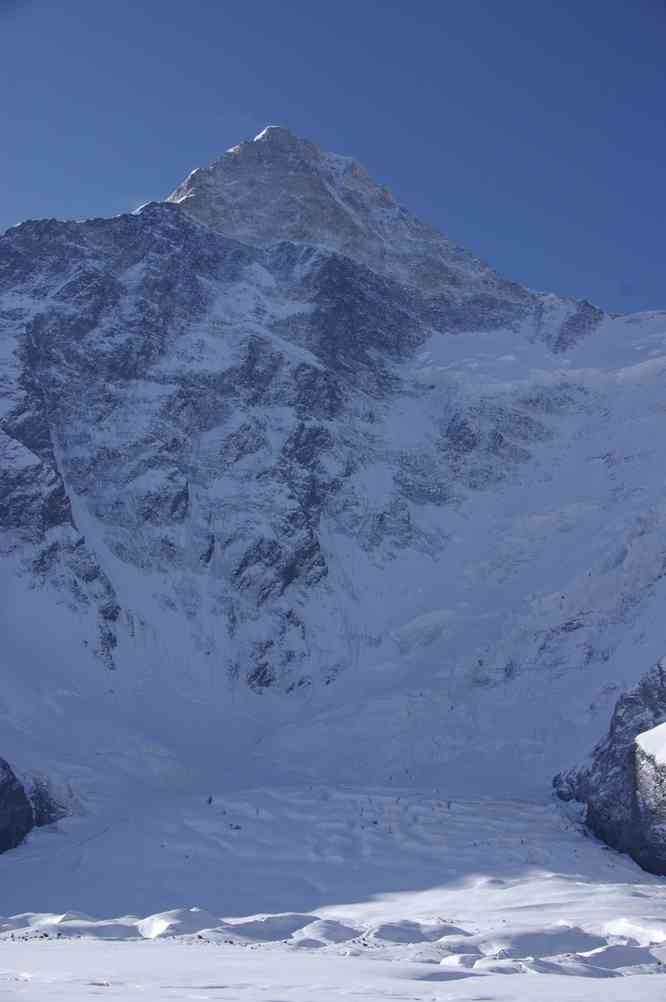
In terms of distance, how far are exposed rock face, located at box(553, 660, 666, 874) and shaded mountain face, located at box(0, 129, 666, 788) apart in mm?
11895

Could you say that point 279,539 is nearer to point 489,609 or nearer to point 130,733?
point 489,609

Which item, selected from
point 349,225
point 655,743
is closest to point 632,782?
point 655,743

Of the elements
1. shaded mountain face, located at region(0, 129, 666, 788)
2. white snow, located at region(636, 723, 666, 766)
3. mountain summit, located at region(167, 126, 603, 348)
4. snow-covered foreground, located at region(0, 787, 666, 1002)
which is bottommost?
snow-covered foreground, located at region(0, 787, 666, 1002)

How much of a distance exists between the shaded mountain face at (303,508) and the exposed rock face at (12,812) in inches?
351

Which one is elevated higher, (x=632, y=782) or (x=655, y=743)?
(x=655, y=743)

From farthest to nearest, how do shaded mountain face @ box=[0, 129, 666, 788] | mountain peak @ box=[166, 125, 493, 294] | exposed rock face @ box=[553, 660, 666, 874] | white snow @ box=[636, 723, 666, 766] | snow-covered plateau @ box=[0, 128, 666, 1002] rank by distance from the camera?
1. mountain peak @ box=[166, 125, 493, 294]
2. shaded mountain face @ box=[0, 129, 666, 788]
3. exposed rock face @ box=[553, 660, 666, 874]
4. white snow @ box=[636, 723, 666, 766]
5. snow-covered plateau @ box=[0, 128, 666, 1002]

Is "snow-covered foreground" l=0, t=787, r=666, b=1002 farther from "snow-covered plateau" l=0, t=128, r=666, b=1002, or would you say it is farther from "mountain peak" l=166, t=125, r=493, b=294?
"mountain peak" l=166, t=125, r=493, b=294

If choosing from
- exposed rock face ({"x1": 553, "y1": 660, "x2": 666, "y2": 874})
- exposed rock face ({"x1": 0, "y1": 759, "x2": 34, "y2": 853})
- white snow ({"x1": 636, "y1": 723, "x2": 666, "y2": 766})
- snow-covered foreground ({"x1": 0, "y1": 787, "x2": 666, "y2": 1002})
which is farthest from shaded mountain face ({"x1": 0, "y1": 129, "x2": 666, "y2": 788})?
white snow ({"x1": 636, "y1": 723, "x2": 666, "y2": 766})

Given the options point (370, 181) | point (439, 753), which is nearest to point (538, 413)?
point (439, 753)

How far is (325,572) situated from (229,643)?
1237 centimetres

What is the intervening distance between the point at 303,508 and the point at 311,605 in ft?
37.4

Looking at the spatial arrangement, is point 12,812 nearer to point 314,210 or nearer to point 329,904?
point 329,904

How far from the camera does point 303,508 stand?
105500 millimetres

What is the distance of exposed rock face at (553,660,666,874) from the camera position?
160ft
